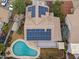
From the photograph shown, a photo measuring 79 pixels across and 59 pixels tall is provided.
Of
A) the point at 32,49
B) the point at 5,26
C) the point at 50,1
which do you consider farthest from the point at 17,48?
the point at 50,1

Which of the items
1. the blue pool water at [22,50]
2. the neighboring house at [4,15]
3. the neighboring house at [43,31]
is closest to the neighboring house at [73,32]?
the neighboring house at [43,31]

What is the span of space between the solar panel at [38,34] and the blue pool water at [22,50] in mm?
140

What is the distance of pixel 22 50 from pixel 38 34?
0.79ft

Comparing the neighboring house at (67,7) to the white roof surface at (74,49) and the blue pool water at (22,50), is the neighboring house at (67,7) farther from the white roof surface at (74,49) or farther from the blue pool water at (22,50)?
the blue pool water at (22,50)

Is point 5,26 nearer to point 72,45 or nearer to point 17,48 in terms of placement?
point 17,48

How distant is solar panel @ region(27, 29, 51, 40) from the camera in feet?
8.07

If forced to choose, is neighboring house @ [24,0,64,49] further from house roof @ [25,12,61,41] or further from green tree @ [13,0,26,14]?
green tree @ [13,0,26,14]

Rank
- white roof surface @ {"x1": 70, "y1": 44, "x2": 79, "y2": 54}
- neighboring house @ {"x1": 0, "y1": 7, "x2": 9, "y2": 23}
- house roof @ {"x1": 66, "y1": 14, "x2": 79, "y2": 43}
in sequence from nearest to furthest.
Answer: white roof surface @ {"x1": 70, "y1": 44, "x2": 79, "y2": 54} < house roof @ {"x1": 66, "y1": 14, "x2": 79, "y2": 43} < neighboring house @ {"x1": 0, "y1": 7, "x2": 9, "y2": 23}

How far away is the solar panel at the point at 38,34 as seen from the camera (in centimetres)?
246

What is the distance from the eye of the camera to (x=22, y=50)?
92.4 inches

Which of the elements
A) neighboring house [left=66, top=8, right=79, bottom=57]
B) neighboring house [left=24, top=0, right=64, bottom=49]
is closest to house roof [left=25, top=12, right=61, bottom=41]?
neighboring house [left=24, top=0, right=64, bottom=49]

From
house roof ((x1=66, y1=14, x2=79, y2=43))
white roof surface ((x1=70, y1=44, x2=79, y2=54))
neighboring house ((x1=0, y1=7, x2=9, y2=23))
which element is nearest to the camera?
white roof surface ((x1=70, y1=44, x2=79, y2=54))

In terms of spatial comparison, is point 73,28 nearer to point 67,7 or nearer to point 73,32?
point 73,32

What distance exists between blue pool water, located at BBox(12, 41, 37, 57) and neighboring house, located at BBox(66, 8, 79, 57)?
35 centimetres
